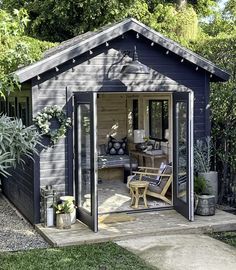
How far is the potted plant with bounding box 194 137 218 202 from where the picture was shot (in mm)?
9516

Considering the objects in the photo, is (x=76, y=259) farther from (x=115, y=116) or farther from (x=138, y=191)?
(x=115, y=116)

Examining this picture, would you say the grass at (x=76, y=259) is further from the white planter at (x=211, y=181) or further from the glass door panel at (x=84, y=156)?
the white planter at (x=211, y=181)

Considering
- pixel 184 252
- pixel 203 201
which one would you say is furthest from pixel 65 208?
pixel 203 201

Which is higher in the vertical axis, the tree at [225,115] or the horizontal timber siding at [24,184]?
the tree at [225,115]

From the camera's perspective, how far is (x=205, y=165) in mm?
9680

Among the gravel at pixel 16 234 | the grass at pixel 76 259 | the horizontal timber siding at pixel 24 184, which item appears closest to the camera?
the grass at pixel 76 259

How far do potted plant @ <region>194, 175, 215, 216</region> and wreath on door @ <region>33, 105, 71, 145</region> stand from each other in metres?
2.83

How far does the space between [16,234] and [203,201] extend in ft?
11.6

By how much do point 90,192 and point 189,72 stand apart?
3.41 metres

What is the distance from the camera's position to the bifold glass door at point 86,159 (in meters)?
7.96

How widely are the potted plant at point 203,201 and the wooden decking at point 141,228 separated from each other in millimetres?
132

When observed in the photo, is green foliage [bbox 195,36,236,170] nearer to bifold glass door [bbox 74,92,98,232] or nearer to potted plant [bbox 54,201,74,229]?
bifold glass door [bbox 74,92,98,232]

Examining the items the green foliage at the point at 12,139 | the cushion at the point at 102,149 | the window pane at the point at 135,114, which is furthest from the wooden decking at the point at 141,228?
the window pane at the point at 135,114

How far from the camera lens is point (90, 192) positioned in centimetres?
816
